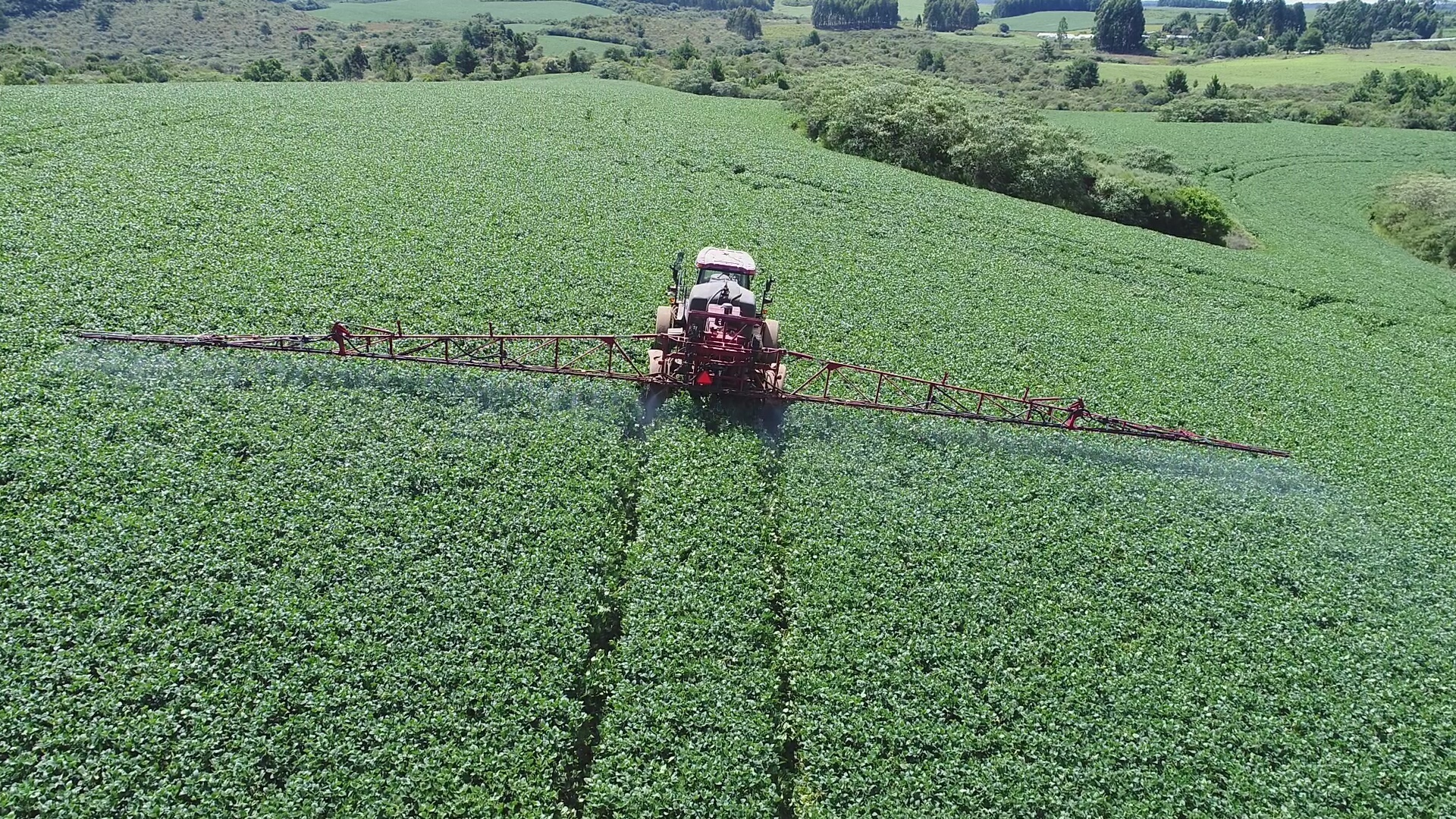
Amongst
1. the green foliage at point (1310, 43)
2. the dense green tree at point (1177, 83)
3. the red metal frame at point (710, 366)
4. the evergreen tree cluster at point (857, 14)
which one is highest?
the evergreen tree cluster at point (857, 14)

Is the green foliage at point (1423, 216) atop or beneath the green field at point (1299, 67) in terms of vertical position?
beneath

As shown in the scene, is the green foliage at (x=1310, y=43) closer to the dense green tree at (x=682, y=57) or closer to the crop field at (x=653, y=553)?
the dense green tree at (x=682, y=57)

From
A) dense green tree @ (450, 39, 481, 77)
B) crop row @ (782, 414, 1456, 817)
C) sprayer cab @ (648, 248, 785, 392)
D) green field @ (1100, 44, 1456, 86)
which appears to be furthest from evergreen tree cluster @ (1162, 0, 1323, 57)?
sprayer cab @ (648, 248, 785, 392)

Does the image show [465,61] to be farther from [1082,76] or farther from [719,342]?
[1082,76]

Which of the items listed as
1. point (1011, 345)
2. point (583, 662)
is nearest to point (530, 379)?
point (583, 662)

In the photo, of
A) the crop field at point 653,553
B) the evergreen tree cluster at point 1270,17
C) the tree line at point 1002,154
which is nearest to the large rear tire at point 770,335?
the crop field at point 653,553

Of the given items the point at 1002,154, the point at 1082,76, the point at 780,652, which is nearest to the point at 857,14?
the point at 1082,76

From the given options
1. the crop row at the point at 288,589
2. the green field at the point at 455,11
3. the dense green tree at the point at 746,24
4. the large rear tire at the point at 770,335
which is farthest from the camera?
the dense green tree at the point at 746,24

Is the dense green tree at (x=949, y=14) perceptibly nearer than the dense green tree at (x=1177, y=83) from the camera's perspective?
No

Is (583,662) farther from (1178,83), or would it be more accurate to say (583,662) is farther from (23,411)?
(1178,83)
